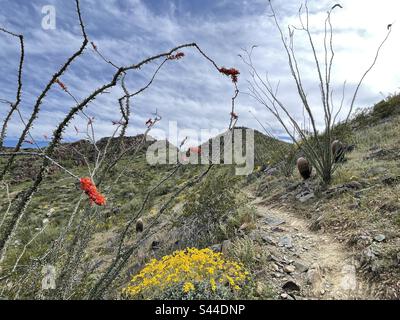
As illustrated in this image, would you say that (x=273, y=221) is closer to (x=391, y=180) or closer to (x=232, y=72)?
(x=391, y=180)

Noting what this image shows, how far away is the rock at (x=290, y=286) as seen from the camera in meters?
4.13

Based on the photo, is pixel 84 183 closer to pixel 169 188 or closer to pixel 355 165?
pixel 355 165

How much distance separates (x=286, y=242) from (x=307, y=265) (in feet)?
2.57

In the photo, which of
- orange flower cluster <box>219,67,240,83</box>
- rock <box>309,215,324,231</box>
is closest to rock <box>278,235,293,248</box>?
rock <box>309,215,324,231</box>

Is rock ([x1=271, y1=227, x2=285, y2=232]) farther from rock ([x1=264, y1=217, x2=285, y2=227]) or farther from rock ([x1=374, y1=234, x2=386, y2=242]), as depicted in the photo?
rock ([x1=374, y1=234, x2=386, y2=242])

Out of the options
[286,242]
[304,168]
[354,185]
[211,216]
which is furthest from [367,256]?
[304,168]

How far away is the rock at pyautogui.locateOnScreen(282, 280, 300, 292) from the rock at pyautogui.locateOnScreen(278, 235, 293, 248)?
105cm

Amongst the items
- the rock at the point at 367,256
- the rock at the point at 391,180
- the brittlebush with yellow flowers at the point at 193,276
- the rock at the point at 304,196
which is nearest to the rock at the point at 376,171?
the rock at the point at 391,180

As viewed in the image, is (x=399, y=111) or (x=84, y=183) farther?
(x=399, y=111)

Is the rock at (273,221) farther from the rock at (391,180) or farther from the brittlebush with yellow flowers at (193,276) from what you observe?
the rock at (391,180)

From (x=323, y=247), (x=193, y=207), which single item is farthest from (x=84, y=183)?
(x=193, y=207)

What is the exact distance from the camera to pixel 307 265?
4.58m
